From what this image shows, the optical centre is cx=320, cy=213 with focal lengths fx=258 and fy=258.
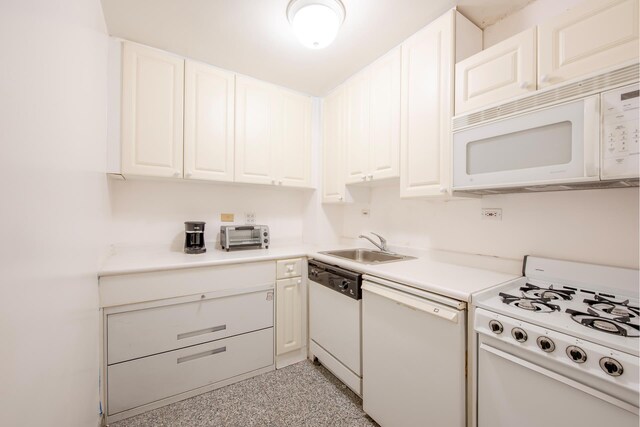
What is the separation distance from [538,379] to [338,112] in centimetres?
221

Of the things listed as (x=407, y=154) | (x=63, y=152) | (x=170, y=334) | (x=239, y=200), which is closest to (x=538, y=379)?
(x=407, y=154)

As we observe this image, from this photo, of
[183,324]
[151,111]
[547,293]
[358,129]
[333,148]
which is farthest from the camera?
[333,148]

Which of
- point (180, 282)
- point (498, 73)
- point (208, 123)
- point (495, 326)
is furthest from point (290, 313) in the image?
point (498, 73)

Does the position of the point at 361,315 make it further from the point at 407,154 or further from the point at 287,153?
the point at 287,153

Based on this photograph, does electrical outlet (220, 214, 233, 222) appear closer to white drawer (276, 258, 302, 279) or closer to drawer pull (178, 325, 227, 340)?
white drawer (276, 258, 302, 279)

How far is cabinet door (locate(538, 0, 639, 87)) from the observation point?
95 cm

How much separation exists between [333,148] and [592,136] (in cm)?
176

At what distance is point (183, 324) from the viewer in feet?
5.53

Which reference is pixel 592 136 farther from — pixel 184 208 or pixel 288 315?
pixel 184 208

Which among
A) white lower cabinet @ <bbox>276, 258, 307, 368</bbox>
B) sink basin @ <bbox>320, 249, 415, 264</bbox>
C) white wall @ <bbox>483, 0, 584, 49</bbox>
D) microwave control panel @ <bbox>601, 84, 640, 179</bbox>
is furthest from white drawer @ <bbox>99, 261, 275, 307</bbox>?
white wall @ <bbox>483, 0, 584, 49</bbox>

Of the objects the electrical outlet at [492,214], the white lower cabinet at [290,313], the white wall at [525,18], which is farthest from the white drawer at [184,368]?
the white wall at [525,18]

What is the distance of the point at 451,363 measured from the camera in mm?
1114

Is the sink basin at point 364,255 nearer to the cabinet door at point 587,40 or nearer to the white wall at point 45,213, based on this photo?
the cabinet door at point 587,40

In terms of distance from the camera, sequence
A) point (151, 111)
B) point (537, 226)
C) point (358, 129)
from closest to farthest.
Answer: point (537, 226), point (151, 111), point (358, 129)
